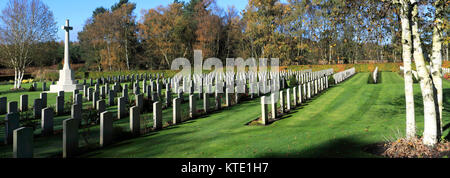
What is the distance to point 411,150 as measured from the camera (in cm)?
505

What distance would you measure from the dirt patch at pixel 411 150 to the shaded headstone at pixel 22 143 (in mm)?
5835

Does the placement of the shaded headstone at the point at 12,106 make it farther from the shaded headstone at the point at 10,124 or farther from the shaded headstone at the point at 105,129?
the shaded headstone at the point at 105,129

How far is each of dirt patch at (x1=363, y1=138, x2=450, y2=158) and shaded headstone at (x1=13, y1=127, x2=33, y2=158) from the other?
230 inches

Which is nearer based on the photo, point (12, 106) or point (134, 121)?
point (134, 121)

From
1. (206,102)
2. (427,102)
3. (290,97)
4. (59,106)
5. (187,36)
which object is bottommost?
Result: (59,106)

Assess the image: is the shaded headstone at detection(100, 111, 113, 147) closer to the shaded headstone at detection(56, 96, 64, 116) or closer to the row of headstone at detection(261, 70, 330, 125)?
the row of headstone at detection(261, 70, 330, 125)

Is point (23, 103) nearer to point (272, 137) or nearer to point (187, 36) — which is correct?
point (272, 137)

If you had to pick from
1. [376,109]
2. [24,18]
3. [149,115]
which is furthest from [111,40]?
[376,109]

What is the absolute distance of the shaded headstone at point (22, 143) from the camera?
191 inches

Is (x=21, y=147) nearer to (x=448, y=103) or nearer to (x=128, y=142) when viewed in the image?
(x=128, y=142)

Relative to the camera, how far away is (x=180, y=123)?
30.5ft

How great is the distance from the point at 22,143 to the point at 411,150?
21.2 feet

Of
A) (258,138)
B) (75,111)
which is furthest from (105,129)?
(258,138)

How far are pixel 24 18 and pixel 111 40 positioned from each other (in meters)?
27.3
